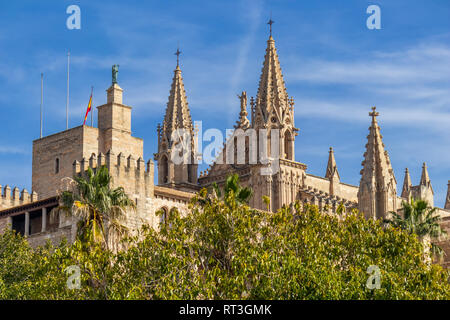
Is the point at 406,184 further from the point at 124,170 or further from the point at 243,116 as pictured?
the point at 124,170

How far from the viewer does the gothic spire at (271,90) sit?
7706cm

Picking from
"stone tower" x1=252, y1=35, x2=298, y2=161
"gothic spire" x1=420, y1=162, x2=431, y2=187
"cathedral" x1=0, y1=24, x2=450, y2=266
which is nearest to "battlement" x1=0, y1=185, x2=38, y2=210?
"cathedral" x1=0, y1=24, x2=450, y2=266

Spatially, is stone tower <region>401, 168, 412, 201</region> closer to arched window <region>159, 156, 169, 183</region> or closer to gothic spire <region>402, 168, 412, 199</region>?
gothic spire <region>402, 168, 412, 199</region>

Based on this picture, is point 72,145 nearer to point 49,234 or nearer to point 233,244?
point 49,234

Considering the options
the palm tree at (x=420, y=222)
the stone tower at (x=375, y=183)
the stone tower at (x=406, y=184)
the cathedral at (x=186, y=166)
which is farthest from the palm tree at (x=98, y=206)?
the stone tower at (x=406, y=184)

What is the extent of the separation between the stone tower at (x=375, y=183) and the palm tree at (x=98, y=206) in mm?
23842

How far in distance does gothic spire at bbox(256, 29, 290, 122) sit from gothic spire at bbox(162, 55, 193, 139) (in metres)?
7.62

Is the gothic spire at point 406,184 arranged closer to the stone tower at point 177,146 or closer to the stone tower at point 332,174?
the stone tower at point 332,174

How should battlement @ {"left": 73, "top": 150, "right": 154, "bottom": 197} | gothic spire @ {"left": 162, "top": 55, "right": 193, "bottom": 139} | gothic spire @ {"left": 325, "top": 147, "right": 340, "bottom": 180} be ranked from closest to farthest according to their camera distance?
battlement @ {"left": 73, "top": 150, "right": 154, "bottom": 197} < gothic spire @ {"left": 162, "top": 55, "right": 193, "bottom": 139} < gothic spire @ {"left": 325, "top": 147, "right": 340, "bottom": 180}

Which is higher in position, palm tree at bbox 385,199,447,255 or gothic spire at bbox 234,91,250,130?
gothic spire at bbox 234,91,250,130

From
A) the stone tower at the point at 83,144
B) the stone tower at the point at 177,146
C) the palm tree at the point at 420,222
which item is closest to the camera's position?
the palm tree at the point at 420,222

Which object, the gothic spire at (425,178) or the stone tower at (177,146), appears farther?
the gothic spire at (425,178)

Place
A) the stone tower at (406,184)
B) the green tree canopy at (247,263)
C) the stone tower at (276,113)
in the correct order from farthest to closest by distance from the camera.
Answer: the stone tower at (406,184) < the stone tower at (276,113) < the green tree canopy at (247,263)

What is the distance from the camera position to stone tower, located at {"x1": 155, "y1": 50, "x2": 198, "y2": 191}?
266 ft
